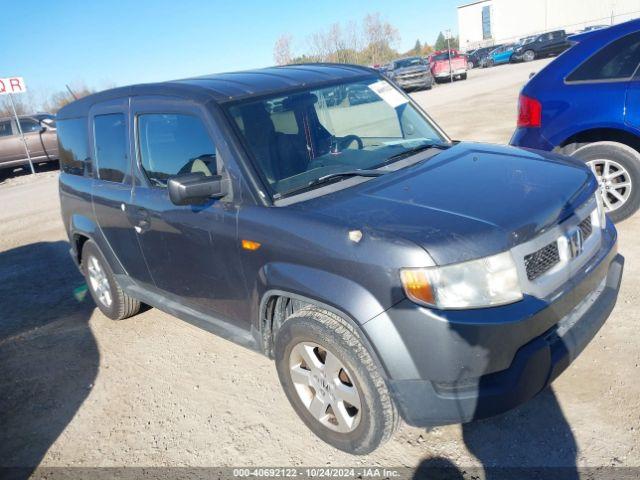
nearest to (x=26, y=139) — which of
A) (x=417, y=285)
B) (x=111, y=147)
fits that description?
(x=111, y=147)

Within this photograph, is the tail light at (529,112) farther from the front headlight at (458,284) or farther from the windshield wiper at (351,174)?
the front headlight at (458,284)

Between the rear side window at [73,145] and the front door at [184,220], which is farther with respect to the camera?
the rear side window at [73,145]

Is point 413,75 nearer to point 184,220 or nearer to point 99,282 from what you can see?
point 99,282

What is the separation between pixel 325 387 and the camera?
2742 millimetres

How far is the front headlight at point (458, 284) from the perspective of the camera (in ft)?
7.29

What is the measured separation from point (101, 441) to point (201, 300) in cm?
104

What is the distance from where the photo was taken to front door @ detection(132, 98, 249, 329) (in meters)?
3.06

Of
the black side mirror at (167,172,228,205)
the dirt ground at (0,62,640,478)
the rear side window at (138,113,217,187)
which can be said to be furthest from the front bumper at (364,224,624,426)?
the rear side window at (138,113,217,187)

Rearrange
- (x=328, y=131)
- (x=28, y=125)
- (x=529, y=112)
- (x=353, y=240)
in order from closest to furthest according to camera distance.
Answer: (x=353, y=240)
(x=328, y=131)
(x=529, y=112)
(x=28, y=125)

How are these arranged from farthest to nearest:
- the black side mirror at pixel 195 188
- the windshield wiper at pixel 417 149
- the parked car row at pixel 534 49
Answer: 1. the parked car row at pixel 534 49
2. the windshield wiper at pixel 417 149
3. the black side mirror at pixel 195 188

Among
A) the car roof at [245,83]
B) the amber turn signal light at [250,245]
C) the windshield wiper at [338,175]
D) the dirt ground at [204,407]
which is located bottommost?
the dirt ground at [204,407]

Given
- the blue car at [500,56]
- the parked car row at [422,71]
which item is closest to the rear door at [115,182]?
the parked car row at [422,71]

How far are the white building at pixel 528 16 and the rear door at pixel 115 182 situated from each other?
7423 cm

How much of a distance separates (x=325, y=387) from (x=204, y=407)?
106 cm
